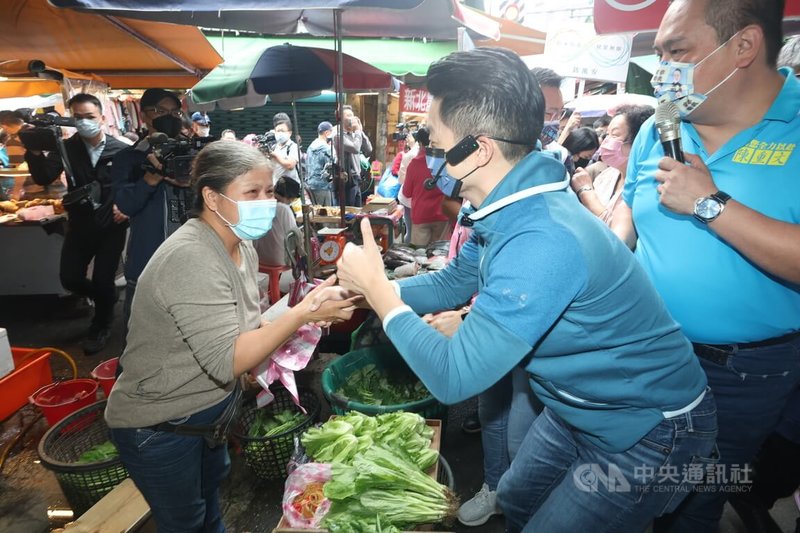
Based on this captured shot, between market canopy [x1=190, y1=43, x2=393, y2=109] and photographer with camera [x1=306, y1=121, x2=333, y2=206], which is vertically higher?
market canopy [x1=190, y1=43, x2=393, y2=109]

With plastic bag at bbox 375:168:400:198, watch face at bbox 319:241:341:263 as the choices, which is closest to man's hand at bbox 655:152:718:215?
watch face at bbox 319:241:341:263

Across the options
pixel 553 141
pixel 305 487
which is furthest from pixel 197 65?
pixel 305 487

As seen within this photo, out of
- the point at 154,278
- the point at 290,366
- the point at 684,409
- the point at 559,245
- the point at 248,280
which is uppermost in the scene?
the point at 559,245

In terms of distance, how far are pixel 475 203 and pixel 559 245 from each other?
0.42 m

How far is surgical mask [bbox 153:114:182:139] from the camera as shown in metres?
3.71

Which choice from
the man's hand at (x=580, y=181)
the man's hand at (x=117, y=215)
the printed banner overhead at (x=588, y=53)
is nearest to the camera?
the man's hand at (x=580, y=181)

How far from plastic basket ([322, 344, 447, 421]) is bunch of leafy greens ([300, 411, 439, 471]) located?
0.31m

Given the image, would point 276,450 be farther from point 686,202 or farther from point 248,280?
point 686,202

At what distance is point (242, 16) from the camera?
179 inches

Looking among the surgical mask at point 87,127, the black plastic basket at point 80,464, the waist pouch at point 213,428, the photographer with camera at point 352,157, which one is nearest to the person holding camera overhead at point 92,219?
the surgical mask at point 87,127

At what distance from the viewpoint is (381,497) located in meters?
2.03

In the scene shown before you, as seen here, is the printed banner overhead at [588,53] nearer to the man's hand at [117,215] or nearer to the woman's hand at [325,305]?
the woman's hand at [325,305]

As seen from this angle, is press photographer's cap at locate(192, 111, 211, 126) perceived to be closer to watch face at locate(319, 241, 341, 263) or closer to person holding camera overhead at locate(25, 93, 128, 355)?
person holding camera overhead at locate(25, 93, 128, 355)

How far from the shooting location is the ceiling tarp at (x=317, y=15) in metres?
2.41
